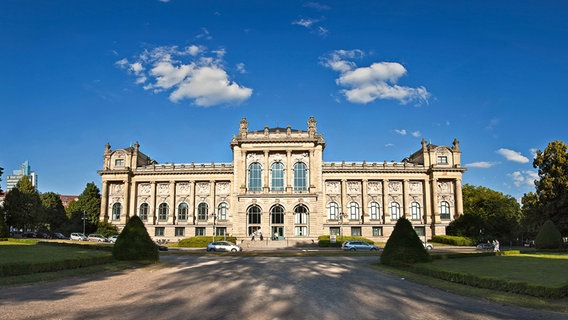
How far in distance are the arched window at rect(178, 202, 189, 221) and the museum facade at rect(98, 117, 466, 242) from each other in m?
0.21

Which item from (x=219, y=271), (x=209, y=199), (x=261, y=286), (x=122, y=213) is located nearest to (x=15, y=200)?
(x=122, y=213)

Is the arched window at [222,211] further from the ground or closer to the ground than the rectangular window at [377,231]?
further from the ground

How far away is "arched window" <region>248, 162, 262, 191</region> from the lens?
3265 inches

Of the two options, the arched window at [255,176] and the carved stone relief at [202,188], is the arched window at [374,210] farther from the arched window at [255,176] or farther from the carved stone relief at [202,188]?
the carved stone relief at [202,188]

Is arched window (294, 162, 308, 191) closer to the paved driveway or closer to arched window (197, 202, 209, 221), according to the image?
arched window (197, 202, 209, 221)

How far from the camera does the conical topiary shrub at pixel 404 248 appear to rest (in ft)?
102

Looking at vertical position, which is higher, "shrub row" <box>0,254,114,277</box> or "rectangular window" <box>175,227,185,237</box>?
"shrub row" <box>0,254,114,277</box>

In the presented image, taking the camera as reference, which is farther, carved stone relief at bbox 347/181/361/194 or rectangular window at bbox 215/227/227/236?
carved stone relief at bbox 347/181/361/194

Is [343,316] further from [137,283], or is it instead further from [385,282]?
[137,283]

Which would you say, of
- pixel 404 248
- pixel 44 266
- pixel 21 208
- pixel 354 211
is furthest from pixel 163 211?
pixel 404 248

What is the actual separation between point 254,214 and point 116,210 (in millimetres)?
32252

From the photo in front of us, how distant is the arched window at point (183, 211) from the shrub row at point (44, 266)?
6183 centimetres

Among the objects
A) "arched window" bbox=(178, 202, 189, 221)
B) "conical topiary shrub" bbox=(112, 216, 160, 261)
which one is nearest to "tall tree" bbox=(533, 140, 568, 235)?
"conical topiary shrub" bbox=(112, 216, 160, 261)

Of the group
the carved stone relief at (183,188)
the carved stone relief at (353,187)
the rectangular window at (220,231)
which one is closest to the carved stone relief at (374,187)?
the carved stone relief at (353,187)
